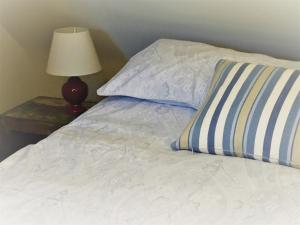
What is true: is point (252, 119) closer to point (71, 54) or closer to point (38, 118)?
point (71, 54)

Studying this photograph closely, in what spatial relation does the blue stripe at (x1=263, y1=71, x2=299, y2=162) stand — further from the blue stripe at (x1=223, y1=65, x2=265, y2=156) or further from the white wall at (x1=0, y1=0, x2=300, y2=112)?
the white wall at (x1=0, y1=0, x2=300, y2=112)

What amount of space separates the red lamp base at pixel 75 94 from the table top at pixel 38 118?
5 cm

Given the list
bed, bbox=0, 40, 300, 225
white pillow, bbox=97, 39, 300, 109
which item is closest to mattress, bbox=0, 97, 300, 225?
bed, bbox=0, 40, 300, 225

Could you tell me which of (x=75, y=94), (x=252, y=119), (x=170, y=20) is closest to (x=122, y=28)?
(x=170, y=20)

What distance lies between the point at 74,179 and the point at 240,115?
1.92ft

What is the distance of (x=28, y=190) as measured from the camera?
125 centimetres

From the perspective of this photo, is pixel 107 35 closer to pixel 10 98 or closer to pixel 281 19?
pixel 10 98

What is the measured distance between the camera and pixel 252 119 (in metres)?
1.47

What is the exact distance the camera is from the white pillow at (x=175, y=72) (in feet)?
6.07

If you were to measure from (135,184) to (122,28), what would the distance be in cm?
127

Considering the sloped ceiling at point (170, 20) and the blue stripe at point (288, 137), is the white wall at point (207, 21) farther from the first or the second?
the blue stripe at point (288, 137)

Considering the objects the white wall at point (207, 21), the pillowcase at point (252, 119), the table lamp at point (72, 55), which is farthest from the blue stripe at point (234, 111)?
the table lamp at point (72, 55)

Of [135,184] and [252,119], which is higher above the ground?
[252,119]

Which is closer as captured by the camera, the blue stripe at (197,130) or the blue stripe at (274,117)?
the blue stripe at (274,117)
